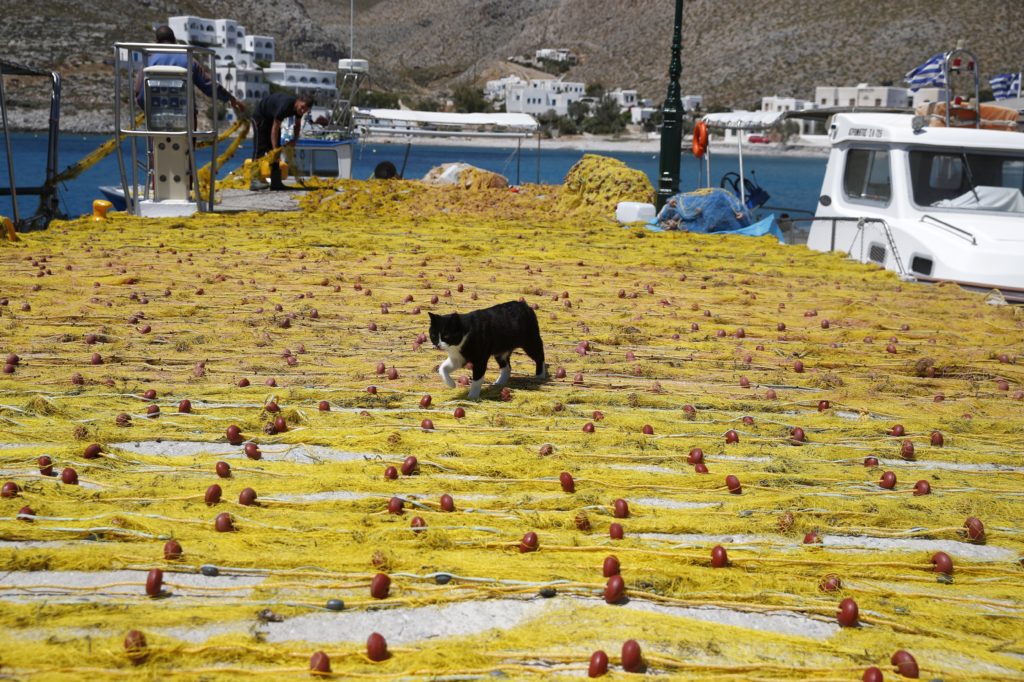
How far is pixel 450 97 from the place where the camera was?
553 ft

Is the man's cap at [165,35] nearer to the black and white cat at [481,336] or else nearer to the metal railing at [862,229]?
the metal railing at [862,229]

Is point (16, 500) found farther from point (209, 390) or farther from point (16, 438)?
point (209, 390)

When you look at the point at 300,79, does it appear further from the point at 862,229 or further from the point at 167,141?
the point at 862,229

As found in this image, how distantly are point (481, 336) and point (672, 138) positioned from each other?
13760 mm

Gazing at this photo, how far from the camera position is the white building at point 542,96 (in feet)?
500

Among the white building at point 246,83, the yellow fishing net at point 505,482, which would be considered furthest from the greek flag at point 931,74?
the white building at point 246,83

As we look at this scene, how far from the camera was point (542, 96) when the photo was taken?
15488 centimetres

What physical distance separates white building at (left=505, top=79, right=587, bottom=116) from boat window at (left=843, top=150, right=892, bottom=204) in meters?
139

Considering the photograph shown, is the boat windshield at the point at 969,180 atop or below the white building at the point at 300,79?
below

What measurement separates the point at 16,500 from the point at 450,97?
556 ft

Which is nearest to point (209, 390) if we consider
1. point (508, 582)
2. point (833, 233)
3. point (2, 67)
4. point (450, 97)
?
point (508, 582)

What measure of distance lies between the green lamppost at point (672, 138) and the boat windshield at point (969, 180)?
19.5ft

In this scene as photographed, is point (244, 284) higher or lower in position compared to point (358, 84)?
lower

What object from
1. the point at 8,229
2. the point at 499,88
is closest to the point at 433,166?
the point at 8,229
